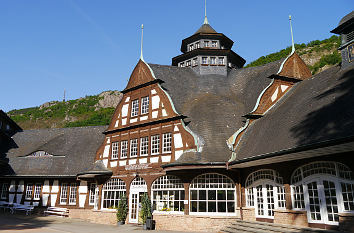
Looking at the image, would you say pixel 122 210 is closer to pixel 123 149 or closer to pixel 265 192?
pixel 123 149

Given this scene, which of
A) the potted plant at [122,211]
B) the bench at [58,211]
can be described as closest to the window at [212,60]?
the potted plant at [122,211]

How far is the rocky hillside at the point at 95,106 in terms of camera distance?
63.8 metres

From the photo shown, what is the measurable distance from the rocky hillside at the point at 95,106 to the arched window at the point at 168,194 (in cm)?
4657

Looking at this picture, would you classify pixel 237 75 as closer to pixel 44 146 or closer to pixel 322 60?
pixel 44 146

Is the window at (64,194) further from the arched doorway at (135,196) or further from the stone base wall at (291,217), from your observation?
the stone base wall at (291,217)

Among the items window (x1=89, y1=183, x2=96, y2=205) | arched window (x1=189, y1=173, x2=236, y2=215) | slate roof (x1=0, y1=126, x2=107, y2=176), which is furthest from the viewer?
slate roof (x1=0, y1=126, x2=107, y2=176)

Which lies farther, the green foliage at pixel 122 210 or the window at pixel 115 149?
the window at pixel 115 149

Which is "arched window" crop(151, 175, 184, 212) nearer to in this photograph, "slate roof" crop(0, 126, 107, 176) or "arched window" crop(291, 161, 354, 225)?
"arched window" crop(291, 161, 354, 225)

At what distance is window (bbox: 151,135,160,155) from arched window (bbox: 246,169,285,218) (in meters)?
5.91

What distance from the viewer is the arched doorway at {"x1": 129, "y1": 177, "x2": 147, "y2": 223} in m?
19.0

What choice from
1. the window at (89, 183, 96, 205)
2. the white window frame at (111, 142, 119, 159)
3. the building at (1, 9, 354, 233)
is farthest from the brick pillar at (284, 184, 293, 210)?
the window at (89, 183, 96, 205)

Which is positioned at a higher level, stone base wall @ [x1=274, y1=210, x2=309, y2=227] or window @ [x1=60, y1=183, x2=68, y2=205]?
window @ [x1=60, y1=183, x2=68, y2=205]

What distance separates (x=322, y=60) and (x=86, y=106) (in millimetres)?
61312

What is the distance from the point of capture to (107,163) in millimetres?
21750
